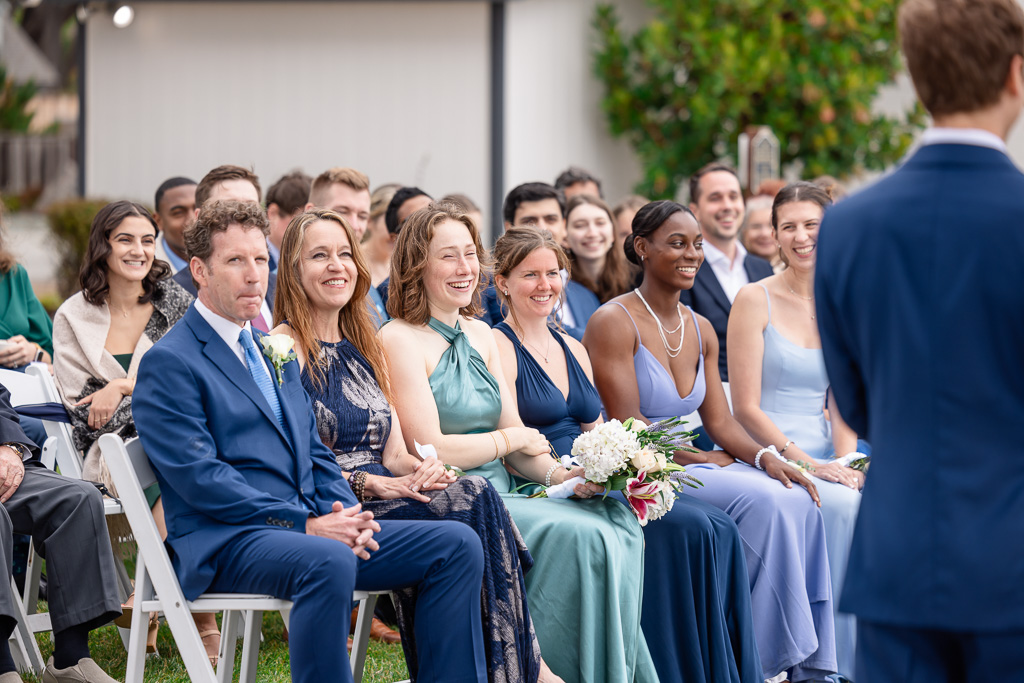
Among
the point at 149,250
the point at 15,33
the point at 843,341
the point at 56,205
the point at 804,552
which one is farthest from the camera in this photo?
the point at 15,33

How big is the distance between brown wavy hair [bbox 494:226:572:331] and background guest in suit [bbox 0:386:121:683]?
197 centimetres

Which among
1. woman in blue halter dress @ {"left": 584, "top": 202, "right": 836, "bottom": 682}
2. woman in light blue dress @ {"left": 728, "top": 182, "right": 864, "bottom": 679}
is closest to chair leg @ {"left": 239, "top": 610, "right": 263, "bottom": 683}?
woman in blue halter dress @ {"left": 584, "top": 202, "right": 836, "bottom": 682}

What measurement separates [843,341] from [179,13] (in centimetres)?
998

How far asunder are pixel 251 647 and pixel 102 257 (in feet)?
6.69

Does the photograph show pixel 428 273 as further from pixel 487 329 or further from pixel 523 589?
pixel 523 589

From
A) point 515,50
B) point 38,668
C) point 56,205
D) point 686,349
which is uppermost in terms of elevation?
point 515,50

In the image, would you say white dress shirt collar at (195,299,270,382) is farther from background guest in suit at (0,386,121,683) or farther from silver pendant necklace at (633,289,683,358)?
silver pendant necklace at (633,289,683,358)

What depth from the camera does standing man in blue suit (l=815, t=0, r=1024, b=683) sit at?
2.21 metres

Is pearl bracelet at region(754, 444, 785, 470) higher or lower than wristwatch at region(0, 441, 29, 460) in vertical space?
lower

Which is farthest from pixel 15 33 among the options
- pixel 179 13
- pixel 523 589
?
pixel 523 589

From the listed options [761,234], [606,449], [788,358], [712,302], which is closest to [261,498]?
[606,449]

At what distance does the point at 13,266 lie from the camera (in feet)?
18.9

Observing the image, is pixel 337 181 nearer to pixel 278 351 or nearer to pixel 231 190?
pixel 231 190

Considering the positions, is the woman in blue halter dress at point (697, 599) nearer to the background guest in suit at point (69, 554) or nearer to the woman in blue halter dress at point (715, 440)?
the woman in blue halter dress at point (715, 440)
